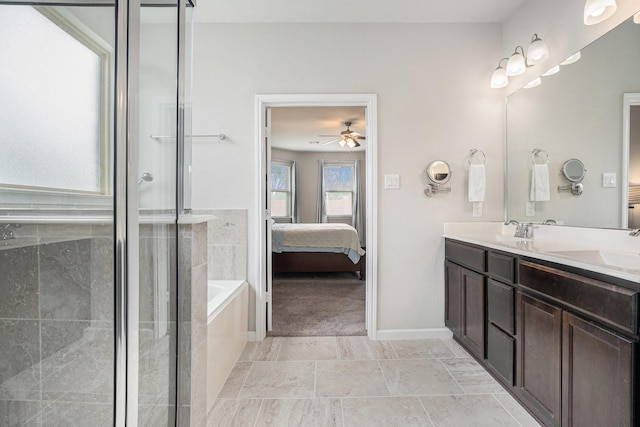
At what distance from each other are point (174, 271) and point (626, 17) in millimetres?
2531

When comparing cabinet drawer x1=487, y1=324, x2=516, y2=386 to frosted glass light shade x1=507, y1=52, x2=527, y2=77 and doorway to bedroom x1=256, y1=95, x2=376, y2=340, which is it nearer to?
doorway to bedroom x1=256, y1=95, x2=376, y2=340

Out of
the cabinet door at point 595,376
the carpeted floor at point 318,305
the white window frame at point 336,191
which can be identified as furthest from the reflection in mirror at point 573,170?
the white window frame at point 336,191

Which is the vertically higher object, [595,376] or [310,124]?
[310,124]

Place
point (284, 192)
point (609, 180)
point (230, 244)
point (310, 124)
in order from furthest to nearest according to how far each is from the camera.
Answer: point (284, 192), point (310, 124), point (230, 244), point (609, 180)

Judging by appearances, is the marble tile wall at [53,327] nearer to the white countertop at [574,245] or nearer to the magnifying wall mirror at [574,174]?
the white countertop at [574,245]

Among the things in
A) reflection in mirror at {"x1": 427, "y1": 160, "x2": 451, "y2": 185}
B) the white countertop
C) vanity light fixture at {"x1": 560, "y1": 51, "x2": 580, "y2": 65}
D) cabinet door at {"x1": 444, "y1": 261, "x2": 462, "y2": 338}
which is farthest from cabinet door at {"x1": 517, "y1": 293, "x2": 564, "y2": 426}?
vanity light fixture at {"x1": 560, "y1": 51, "x2": 580, "y2": 65}

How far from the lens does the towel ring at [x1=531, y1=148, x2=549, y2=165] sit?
2166 mm

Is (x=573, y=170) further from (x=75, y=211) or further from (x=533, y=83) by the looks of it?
(x=75, y=211)

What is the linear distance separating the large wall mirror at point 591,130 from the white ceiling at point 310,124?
5.92ft

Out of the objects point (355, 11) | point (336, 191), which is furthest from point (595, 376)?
point (336, 191)

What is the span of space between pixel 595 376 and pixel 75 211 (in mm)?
1911

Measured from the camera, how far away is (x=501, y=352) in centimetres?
180

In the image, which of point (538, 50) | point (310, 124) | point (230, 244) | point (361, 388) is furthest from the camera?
point (310, 124)

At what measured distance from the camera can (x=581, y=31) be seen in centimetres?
189
